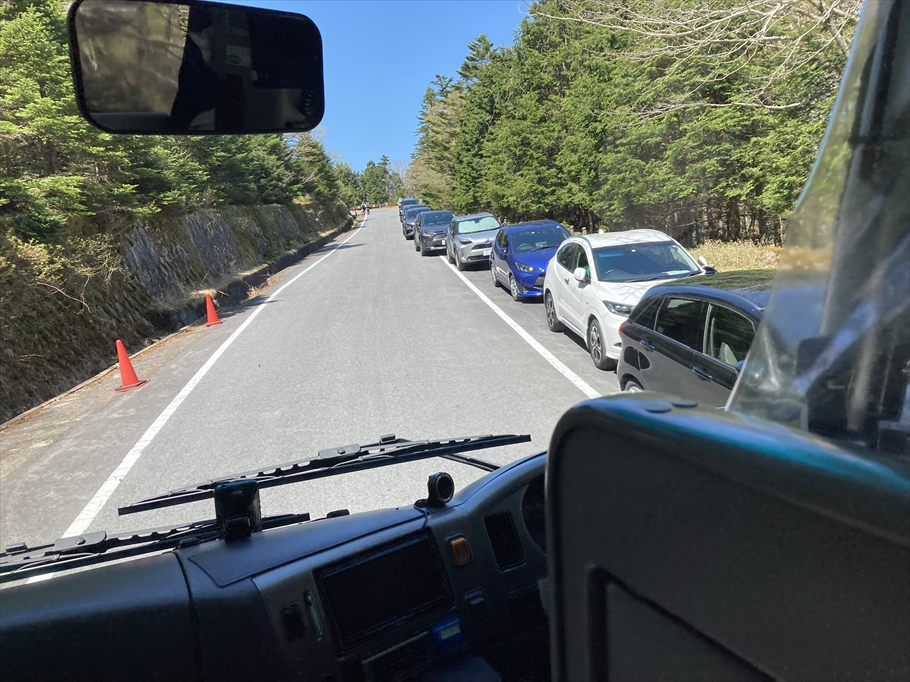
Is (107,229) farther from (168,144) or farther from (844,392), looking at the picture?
(844,392)

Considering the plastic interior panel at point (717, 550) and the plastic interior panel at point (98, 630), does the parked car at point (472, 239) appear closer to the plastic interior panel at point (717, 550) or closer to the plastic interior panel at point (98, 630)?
the plastic interior panel at point (98, 630)

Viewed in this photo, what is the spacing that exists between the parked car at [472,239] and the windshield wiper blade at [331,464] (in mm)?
18305

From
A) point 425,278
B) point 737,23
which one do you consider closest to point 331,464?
point 737,23

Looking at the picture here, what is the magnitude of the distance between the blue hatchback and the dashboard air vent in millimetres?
11420

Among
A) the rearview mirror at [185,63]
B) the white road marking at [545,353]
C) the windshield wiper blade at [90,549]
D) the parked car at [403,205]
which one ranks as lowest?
the white road marking at [545,353]

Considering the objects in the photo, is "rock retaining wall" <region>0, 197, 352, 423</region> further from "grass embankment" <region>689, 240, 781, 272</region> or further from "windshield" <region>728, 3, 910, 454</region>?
"grass embankment" <region>689, 240, 781, 272</region>

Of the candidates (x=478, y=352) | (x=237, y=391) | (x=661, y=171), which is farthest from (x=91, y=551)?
(x=661, y=171)

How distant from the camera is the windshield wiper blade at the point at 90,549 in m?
2.26

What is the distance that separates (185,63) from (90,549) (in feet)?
5.50

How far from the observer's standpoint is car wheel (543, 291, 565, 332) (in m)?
11.3

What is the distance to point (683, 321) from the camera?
5715 millimetres

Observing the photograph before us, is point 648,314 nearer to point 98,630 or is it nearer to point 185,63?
point 185,63

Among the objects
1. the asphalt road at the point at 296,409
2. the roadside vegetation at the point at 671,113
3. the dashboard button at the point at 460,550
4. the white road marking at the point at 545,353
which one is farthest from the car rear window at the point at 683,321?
the dashboard button at the point at 460,550

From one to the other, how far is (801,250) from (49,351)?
544 inches
